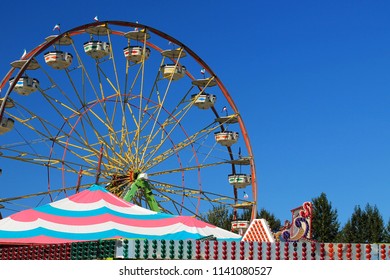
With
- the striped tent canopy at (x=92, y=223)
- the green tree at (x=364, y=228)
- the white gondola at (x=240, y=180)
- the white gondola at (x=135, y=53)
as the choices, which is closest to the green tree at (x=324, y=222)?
the green tree at (x=364, y=228)

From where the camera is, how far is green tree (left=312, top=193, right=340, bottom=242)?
55.1m

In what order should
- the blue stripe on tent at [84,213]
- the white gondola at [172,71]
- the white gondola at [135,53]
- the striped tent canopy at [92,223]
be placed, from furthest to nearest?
the white gondola at [172,71] → the white gondola at [135,53] → the blue stripe on tent at [84,213] → the striped tent canopy at [92,223]

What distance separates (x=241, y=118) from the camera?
39031mm

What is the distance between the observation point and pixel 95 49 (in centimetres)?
3478

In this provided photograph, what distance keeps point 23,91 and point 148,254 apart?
53.5ft

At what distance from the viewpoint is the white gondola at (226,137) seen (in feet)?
127

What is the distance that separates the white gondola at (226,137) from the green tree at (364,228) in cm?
1974

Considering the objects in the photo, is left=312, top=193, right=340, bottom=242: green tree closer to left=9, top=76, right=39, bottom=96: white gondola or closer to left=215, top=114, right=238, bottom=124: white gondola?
left=215, top=114, right=238, bottom=124: white gondola

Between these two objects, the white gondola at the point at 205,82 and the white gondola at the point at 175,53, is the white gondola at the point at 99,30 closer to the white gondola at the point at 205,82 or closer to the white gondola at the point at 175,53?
the white gondola at the point at 175,53

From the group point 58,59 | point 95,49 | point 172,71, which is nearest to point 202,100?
point 172,71

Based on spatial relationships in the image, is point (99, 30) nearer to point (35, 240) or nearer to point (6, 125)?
point (6, 125)

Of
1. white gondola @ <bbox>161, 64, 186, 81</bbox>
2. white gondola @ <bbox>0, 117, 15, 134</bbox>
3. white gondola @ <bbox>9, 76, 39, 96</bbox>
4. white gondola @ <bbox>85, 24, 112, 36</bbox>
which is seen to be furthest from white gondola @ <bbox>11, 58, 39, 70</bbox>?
white gondola @ <bbox>161, 64, 186, 81</bbox>
